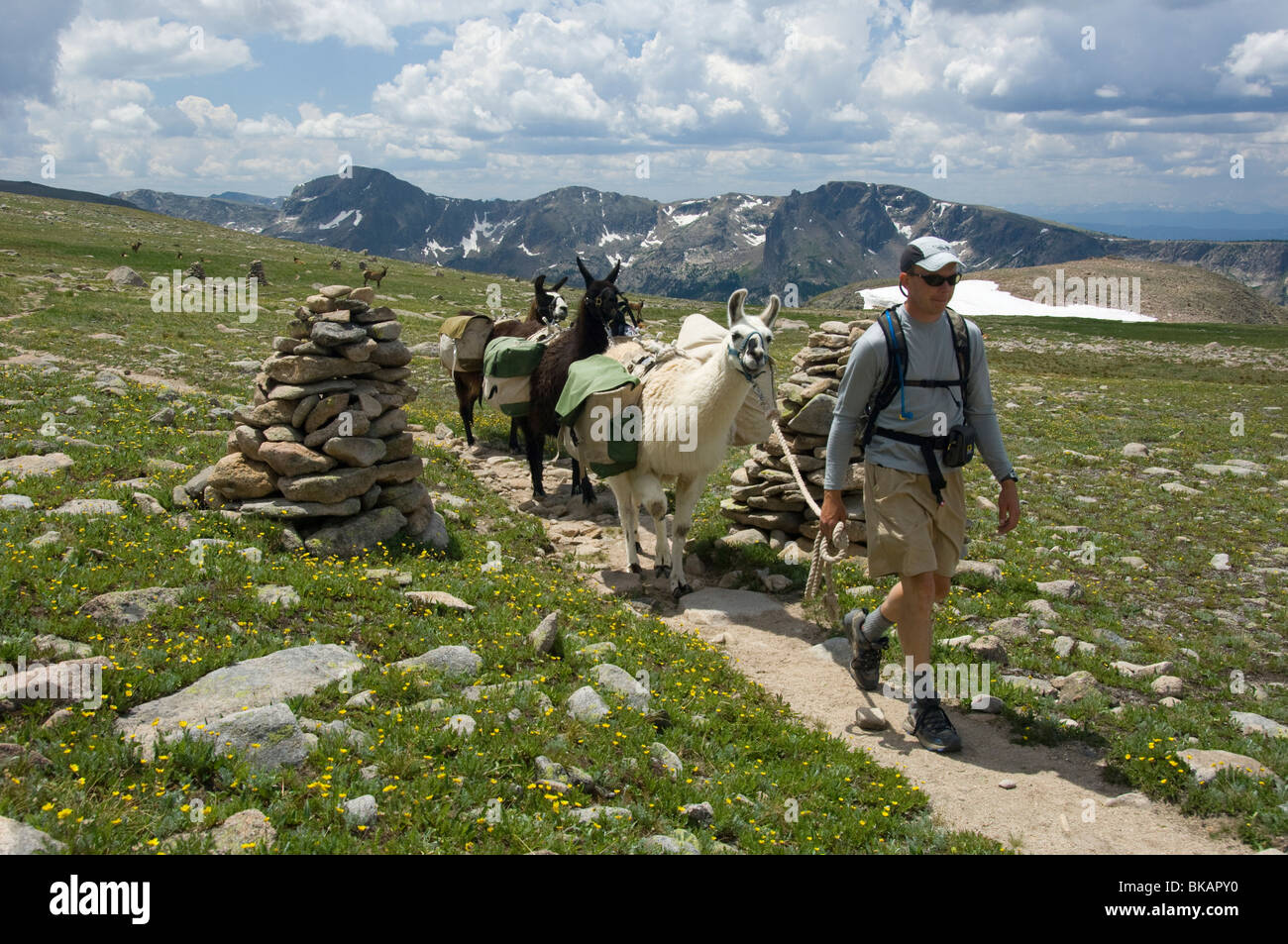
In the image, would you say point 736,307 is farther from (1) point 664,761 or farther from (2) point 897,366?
(1) point 664,761

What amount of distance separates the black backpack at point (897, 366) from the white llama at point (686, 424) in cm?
253

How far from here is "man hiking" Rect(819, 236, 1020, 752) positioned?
6.38m

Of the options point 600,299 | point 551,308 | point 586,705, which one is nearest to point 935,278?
point 586,705

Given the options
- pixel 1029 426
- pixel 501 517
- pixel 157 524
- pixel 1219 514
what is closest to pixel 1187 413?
pixel 1029 426

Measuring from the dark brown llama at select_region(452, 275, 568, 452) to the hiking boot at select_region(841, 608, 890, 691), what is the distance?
32.4ft

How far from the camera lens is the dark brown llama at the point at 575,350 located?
1326cm

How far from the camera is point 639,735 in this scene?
234 inches

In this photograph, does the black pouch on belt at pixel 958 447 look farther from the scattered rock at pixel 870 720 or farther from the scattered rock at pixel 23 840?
the scattered rock at pixel 23 840

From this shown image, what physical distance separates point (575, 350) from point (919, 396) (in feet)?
26.4

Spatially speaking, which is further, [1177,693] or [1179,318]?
[1179,318]

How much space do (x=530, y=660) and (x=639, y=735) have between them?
1432 mm

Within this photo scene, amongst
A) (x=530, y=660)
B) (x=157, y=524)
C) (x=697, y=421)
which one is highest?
(x=697, y=421)
